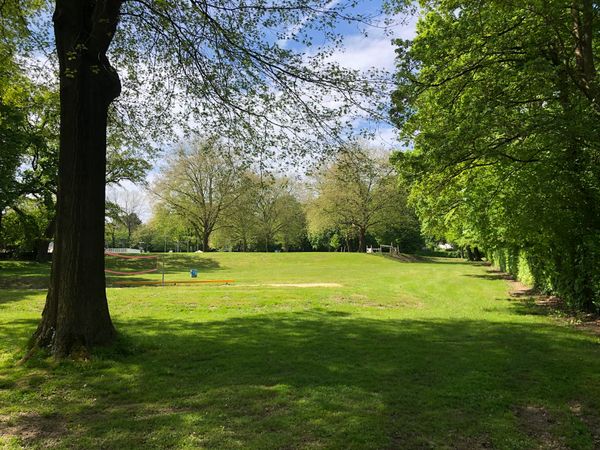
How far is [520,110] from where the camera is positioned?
11.6 m

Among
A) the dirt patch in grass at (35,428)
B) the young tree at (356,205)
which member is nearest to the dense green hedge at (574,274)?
the dirt patch in grass at (35,428)

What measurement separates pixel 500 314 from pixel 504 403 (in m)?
8.18

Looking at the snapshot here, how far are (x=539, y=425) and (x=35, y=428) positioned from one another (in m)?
4.99

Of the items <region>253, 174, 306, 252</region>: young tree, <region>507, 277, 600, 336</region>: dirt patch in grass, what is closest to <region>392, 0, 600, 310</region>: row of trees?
<region>507, 277, 600, 336</region>: dirt patch in grass

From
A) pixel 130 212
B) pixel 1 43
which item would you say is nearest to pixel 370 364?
pixel 1 43

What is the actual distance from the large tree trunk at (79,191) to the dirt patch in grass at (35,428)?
77.3 inches

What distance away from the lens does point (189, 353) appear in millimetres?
7051

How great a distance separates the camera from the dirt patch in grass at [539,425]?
3994 mm

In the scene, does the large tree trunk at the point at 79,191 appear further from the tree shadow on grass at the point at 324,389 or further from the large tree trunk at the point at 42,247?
the large tree trunk at the point at 42,247

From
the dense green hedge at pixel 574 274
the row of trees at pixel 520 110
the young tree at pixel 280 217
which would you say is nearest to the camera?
the row of trees at pixel 520 110

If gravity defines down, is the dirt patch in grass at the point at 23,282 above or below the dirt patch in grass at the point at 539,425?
above

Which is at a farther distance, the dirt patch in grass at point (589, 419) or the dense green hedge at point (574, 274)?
the dense green hedge at point (574, 274)

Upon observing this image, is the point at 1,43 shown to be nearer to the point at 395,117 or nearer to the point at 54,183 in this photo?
the point at 395,117

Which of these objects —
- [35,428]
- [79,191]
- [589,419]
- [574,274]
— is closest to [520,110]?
[574,274]
